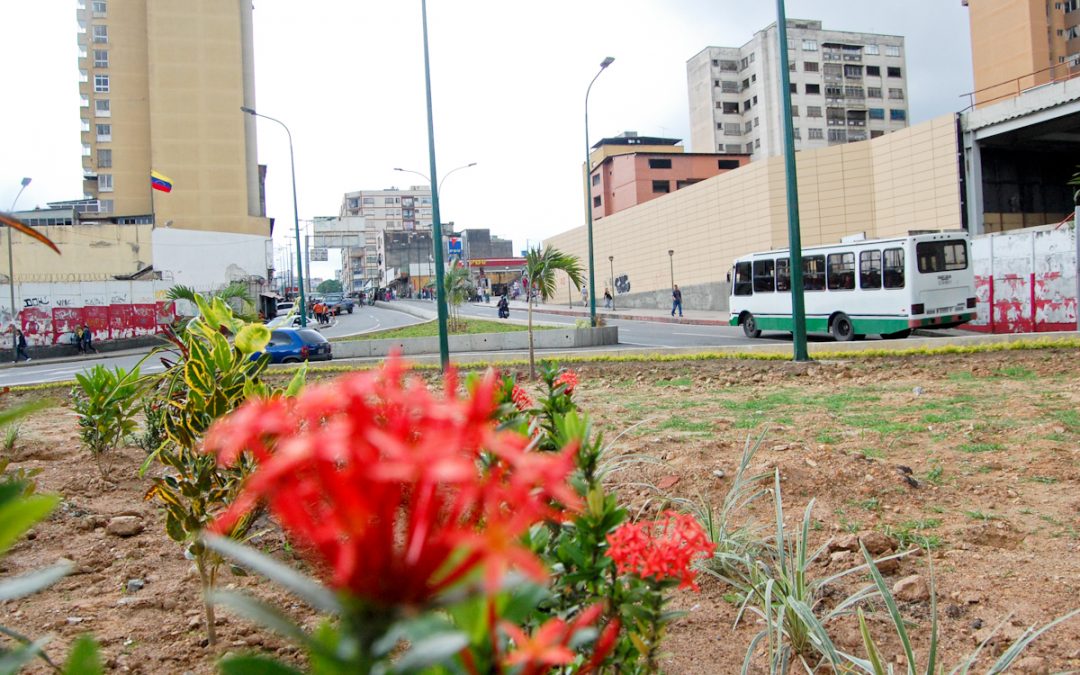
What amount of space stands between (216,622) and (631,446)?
3317mm

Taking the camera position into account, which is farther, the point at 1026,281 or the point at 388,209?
the point at 388,209

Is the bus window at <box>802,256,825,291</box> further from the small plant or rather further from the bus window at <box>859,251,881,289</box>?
the small plant

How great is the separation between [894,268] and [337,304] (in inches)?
1993

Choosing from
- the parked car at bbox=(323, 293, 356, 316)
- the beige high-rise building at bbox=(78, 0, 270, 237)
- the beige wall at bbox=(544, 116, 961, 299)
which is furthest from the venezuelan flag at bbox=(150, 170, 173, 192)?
the beige wall at bbox=(544, 116, 961, 299)

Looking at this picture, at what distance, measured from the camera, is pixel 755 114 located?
2746 inches

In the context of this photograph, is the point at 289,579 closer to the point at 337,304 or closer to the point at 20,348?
the point at 20,348

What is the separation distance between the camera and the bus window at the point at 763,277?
74.4 ft

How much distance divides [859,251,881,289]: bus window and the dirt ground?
1134cm

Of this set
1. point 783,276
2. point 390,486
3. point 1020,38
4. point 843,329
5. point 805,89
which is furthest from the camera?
point 805,89

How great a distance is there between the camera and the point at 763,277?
22969 mm

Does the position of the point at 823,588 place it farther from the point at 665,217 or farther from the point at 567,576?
the point at 665,217

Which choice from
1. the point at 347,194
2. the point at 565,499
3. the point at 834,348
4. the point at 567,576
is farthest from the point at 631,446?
the point at 347,194

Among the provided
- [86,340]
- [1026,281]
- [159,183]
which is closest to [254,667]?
[1026,281]

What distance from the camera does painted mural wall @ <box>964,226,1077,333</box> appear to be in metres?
18.8
